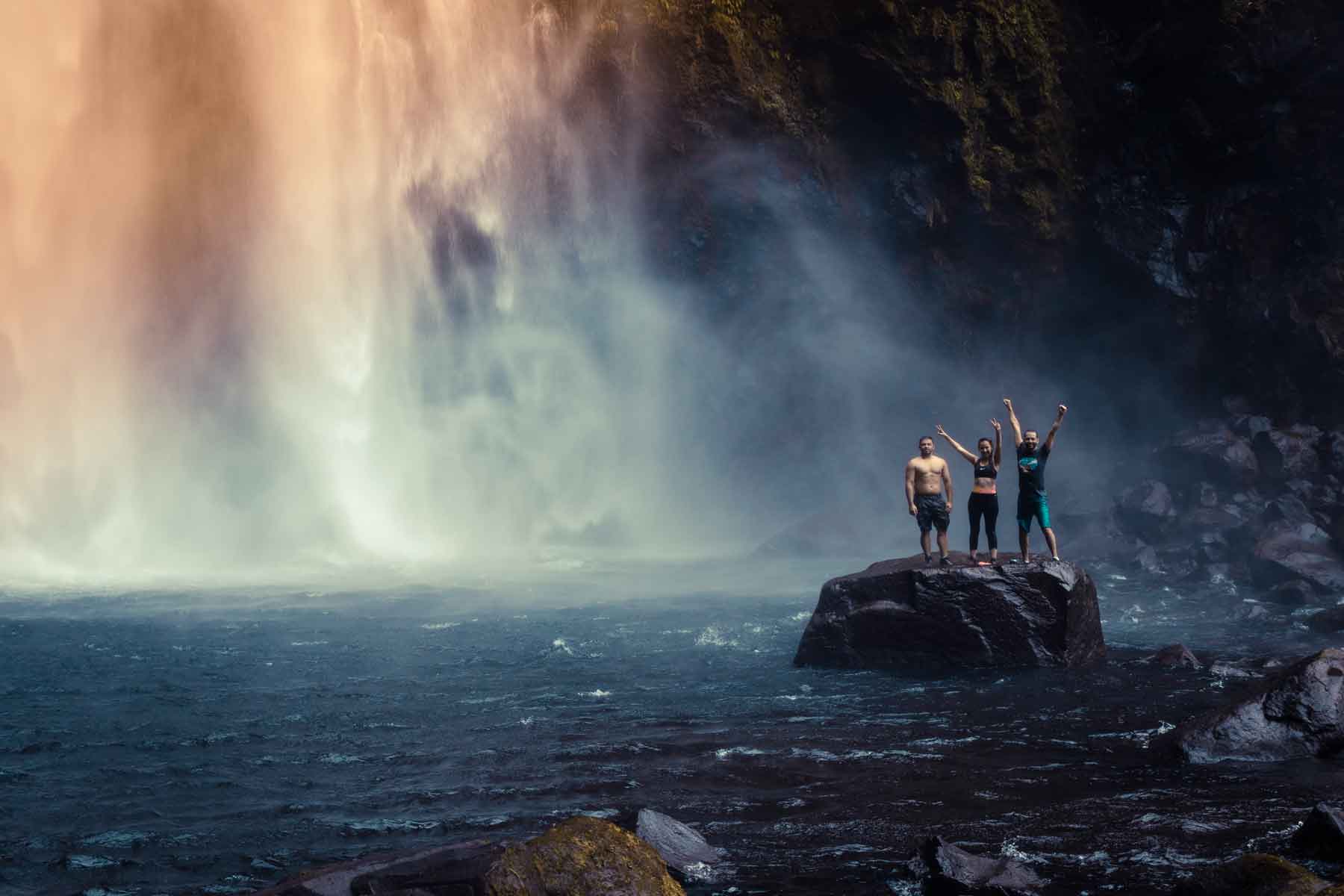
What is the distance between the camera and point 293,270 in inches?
1309

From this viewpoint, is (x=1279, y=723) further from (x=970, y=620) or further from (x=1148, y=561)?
(x=1148, y=561)

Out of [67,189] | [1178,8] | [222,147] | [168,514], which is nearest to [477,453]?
[168,514]

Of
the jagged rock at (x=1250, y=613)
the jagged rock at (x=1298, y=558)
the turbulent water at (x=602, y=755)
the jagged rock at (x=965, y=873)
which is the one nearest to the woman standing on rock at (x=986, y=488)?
the turbulent water at (x=602, y=755)

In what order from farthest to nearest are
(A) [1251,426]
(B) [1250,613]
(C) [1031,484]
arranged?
(A) [1251,426], (B) [1250,613], (C) [1031,484]

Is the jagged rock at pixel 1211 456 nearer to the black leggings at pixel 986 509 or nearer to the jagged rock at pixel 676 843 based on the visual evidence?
the black leggings at pixel 986 509

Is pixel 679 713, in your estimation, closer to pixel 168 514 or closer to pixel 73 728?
pixel 73 728

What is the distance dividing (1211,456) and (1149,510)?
223cm

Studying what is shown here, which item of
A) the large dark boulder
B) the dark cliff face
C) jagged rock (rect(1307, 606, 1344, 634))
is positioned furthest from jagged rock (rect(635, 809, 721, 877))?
the dark cliff face

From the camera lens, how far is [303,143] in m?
32.2

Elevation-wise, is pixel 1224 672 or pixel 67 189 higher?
pixel 67 189

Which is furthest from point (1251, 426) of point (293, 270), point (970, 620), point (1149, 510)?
point (293, 270)

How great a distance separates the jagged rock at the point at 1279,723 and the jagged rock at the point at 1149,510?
17847 mm

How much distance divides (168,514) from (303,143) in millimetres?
12875

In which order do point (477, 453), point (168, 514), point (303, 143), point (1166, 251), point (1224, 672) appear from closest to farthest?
point (1224, 672), point (1166, 251), point (303, 143), point (168, 514), point (477, 453)
